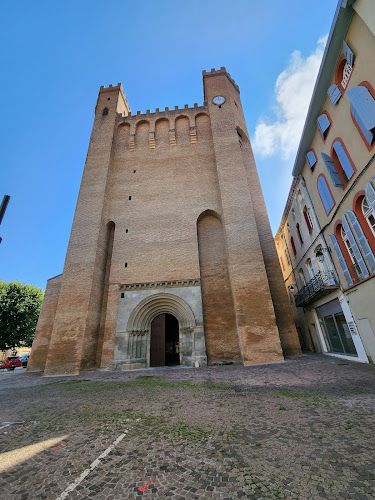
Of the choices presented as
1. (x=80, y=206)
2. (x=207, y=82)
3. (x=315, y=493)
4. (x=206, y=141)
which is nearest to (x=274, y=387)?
(x=315, y=493)

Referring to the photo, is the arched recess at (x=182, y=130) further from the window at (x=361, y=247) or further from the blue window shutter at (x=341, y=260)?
the window at (x=361, y=247)

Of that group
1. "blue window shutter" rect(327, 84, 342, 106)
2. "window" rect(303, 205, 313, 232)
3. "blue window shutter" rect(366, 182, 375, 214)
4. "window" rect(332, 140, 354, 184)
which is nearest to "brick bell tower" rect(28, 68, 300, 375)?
"window" rect(303, 205, 313, 232)

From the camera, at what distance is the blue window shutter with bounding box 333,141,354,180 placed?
30.6 ft

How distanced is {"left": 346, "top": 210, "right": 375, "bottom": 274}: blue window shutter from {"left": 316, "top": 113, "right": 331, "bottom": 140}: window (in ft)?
14.1

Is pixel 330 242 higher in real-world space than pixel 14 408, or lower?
higher

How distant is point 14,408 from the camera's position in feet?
18.6

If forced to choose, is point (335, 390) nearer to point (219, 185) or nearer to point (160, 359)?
point (160, 359)

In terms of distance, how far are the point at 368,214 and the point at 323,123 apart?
16.9ft

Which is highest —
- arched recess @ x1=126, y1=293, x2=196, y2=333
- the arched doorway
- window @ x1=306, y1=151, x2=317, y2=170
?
window @ x1=306, y1=151, x2=317, y2=170

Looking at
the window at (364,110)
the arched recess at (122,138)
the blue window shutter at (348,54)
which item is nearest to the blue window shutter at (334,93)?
the blue window shutter at (348,54)

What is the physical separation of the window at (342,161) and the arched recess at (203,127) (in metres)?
11.1

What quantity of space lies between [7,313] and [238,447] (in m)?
27.3

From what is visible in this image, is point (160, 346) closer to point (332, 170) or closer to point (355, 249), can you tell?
point (355, 249)

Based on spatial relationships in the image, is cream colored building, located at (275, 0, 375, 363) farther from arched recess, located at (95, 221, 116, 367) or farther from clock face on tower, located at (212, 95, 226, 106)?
arched recess, located at (95, 221, 116, 367)
